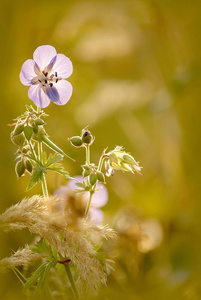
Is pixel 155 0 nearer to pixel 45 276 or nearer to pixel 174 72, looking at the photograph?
pixel 174 72

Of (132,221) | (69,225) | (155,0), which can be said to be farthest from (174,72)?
(69,225)

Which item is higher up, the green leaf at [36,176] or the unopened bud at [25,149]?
the unopened bud at [25,149]

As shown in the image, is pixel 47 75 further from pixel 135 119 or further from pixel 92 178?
pixel 135 119

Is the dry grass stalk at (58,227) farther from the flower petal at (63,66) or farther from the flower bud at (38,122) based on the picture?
the flower petal at (63,66)

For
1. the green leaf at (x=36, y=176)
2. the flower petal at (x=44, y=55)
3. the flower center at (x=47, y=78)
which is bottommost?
the green leaf at (x=36, y=176)

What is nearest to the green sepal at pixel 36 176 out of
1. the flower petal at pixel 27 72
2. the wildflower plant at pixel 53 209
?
the wildflower plant at pixel 53 209

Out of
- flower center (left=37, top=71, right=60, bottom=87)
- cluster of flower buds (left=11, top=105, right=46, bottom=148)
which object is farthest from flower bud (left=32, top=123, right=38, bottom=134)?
flower center (left=37, top=71, right=60, bottom=87)

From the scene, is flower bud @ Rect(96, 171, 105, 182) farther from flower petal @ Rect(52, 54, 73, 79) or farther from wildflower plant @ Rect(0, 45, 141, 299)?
flower petal @ Rect(52, 54, 73, 79)
